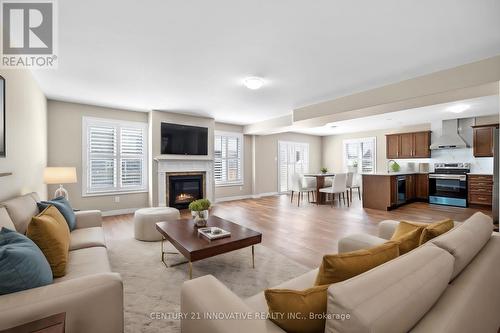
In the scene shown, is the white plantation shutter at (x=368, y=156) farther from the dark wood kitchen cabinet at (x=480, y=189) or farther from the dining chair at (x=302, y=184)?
the dining chair at (x=302, y=184)

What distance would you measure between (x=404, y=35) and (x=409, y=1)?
0.54m

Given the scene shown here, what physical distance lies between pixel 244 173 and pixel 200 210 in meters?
4.85

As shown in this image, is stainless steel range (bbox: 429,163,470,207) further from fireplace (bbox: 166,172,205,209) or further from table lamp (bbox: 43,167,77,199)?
table lamp (bbox: 43,167,77,199)

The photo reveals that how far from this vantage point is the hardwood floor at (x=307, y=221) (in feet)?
10.5

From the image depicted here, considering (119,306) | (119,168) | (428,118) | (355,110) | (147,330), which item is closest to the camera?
(119,306)

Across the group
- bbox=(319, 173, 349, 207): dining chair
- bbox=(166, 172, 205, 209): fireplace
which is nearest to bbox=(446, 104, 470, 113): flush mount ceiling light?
bbox=(319, 173, 349, 207): dining chair

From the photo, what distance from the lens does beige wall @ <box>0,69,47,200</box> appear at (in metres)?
2.35

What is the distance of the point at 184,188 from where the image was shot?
234 inches

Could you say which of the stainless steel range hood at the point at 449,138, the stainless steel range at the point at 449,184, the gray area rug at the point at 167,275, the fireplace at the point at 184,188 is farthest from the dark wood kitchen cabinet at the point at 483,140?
the fireplace at the point at 184,188

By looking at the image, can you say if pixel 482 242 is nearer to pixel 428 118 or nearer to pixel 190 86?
pixel 190 86

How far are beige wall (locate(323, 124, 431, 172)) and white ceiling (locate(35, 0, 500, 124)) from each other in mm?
4892

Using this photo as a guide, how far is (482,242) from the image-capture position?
1.32 meters

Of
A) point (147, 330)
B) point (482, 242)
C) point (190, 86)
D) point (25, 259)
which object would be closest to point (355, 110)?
point (190, 86)

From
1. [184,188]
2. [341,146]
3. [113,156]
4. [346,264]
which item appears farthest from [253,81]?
[341,146]
